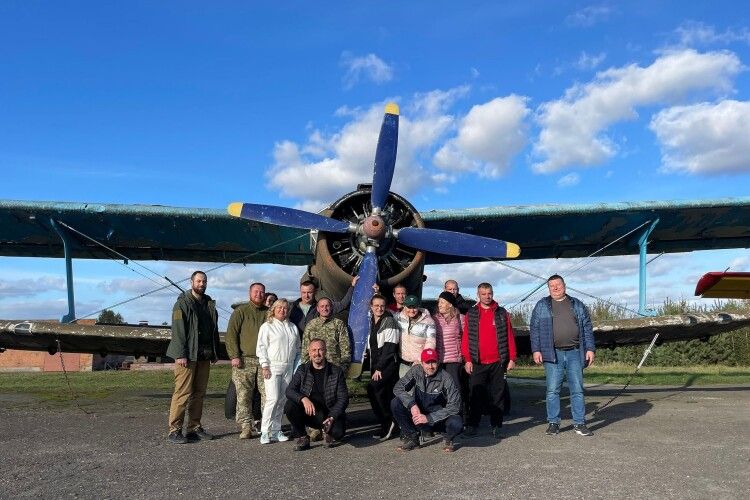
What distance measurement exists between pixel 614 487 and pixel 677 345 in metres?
31.1

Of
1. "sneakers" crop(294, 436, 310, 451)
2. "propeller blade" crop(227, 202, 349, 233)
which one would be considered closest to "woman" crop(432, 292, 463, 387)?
"sneakers" crop(294, 436, 310, 451)

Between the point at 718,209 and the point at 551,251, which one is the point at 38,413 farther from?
the point at 718,209

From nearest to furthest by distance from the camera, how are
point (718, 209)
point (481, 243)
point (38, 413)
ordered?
1. point (481, 243)
2. point (38, 413)
3. point (718, 209)

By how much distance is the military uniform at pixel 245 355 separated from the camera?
6457 mm

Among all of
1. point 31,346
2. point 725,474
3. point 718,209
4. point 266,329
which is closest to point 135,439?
point 266,329

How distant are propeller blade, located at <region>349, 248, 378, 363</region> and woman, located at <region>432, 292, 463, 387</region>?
0.90 m

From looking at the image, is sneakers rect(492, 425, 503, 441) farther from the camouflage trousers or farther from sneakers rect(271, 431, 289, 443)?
the camouflage trousers

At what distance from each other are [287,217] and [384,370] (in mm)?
2763

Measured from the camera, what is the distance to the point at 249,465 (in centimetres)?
491

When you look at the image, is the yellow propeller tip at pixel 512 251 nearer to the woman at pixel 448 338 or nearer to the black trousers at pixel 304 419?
the woman at pixel 448 338

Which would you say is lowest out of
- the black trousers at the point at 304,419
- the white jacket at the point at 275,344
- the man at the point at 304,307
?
the black trousers at the point at 304,419

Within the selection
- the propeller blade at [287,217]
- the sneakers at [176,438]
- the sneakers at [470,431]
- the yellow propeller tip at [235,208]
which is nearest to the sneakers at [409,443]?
the sneakers at [470,431]

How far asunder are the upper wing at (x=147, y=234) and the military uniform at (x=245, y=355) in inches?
127

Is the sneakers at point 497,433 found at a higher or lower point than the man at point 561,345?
lower
